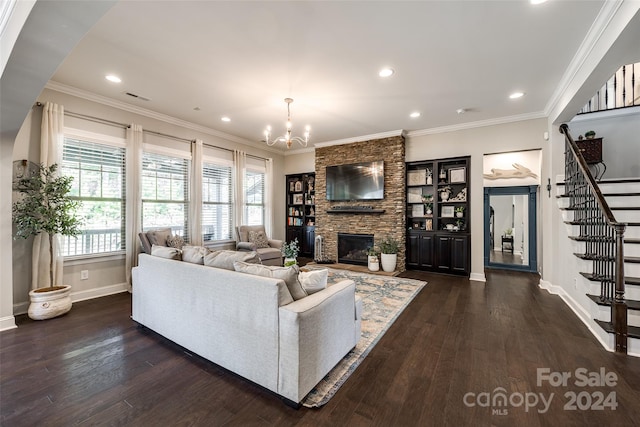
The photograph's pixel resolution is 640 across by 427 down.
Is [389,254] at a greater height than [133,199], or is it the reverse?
[133,199]

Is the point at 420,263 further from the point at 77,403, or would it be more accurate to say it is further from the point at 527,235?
the point at 77,403

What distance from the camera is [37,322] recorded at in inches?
121

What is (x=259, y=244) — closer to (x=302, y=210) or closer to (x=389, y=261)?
(x=302, y=210)

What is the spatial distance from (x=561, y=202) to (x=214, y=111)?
19.1ft

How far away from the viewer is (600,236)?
290 cm

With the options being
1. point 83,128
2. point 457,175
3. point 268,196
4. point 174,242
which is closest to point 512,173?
point 457,175

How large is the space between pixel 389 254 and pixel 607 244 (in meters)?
3.22

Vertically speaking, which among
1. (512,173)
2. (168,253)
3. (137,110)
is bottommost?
(168,253)

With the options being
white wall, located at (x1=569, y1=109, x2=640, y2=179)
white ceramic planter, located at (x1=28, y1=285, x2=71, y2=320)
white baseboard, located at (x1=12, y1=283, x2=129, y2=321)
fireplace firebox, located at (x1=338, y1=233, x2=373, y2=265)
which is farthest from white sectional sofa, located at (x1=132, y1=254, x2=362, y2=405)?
white wall, located at (x1=569, y1=109, x2=640, y2=179)

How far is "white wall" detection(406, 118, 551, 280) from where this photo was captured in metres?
4.64

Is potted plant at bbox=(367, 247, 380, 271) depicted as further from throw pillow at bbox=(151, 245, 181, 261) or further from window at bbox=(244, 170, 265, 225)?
throw pillow at bbox=(151, 245, 181, 261)

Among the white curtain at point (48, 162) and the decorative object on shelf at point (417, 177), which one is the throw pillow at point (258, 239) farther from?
the decorative object on shelf at point (417, 177)

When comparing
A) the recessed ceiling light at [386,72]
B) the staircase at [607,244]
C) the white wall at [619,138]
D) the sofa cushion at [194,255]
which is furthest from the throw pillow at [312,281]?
the white wall at [619,138]

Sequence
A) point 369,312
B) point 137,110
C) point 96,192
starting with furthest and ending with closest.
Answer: point 137,110 < point 96,192 < point 369,312
